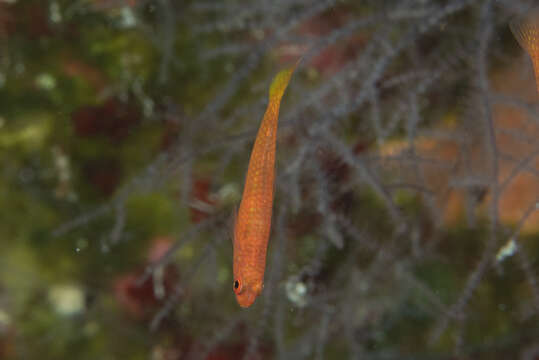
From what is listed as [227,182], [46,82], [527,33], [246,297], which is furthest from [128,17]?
[527,33]

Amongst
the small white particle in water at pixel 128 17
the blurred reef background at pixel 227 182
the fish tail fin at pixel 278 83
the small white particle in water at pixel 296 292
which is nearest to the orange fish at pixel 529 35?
the blurred reef background at pixel 227 182

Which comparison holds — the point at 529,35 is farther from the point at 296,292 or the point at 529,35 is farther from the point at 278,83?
the point at 296,292

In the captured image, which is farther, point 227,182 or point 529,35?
point 227,182

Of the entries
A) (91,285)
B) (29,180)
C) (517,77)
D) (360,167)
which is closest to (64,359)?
(91,285)

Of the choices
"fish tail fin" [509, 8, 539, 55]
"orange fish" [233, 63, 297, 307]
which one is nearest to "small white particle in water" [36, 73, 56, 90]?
"orange fish" [233, 63, 297, 307]

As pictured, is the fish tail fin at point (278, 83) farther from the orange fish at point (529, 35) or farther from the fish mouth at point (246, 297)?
the orange fish at point (529, 35)

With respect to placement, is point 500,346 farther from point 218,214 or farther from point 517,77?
point 218,214
